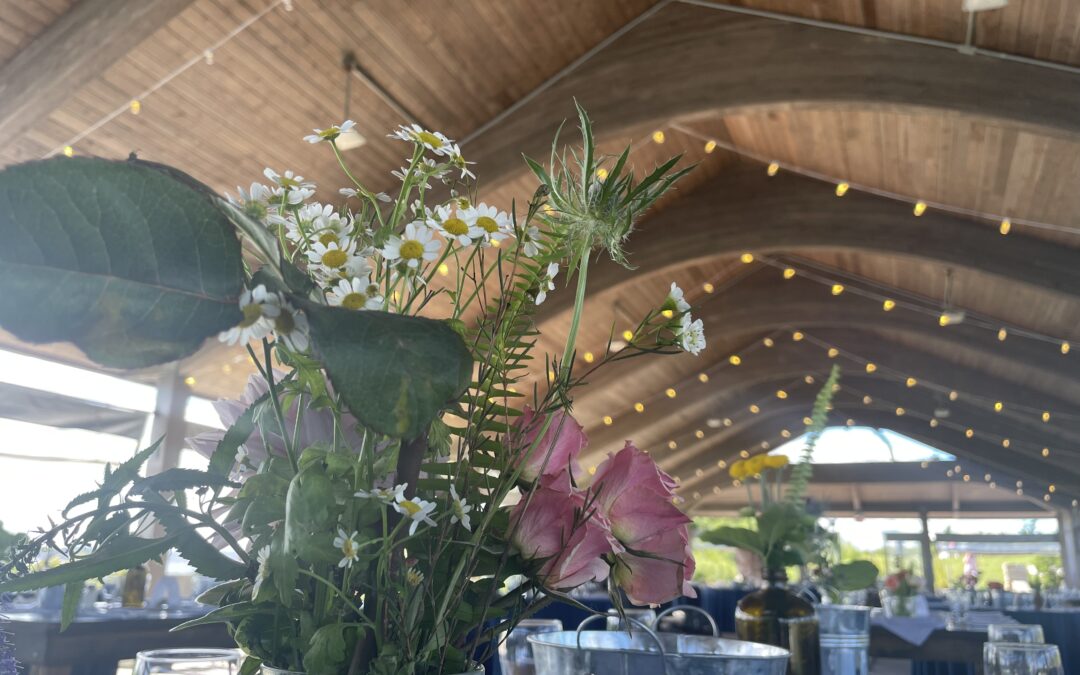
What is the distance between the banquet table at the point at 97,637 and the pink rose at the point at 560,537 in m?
2.14

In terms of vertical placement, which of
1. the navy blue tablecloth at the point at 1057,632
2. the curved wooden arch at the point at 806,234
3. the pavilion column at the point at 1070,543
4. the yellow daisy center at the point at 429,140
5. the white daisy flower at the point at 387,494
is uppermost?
the curved wooden arch at the point at 806,234

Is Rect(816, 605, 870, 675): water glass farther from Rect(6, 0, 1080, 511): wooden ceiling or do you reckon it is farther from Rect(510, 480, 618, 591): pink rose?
Rect(6, 0, 1080, 511): wooden ceiling

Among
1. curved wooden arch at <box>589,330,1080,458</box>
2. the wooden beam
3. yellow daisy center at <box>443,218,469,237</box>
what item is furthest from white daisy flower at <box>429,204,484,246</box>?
curved wooden arch at <box>589,330,1080,458</box>

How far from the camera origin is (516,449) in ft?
1.81

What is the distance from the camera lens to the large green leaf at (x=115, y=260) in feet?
1.15

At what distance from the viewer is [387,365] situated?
1.22 feet

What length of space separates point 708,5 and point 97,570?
597 cm

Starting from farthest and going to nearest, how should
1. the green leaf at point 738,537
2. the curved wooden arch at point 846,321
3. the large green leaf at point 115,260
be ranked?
the curved wooden arch at point 846,321 → the green leaf at point 738,537 → the large green leaf at point 115,260

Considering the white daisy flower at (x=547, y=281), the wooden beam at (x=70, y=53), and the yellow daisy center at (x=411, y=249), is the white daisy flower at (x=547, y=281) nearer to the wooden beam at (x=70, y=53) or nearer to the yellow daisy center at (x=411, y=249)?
the yellow daisy center at (x=411, y=249)

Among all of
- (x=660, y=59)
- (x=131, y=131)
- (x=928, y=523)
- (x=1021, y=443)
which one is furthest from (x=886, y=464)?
(x=131, y=131)

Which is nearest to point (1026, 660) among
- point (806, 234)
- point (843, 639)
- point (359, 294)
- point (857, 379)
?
point (843, 639)

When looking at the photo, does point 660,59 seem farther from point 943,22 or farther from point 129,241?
point 129,241

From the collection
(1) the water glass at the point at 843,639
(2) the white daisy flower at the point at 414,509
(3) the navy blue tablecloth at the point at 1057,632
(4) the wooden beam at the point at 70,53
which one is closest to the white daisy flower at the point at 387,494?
(2) the white daisy flower at the point at 414,509

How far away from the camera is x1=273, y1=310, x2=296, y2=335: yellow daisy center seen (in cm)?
40
